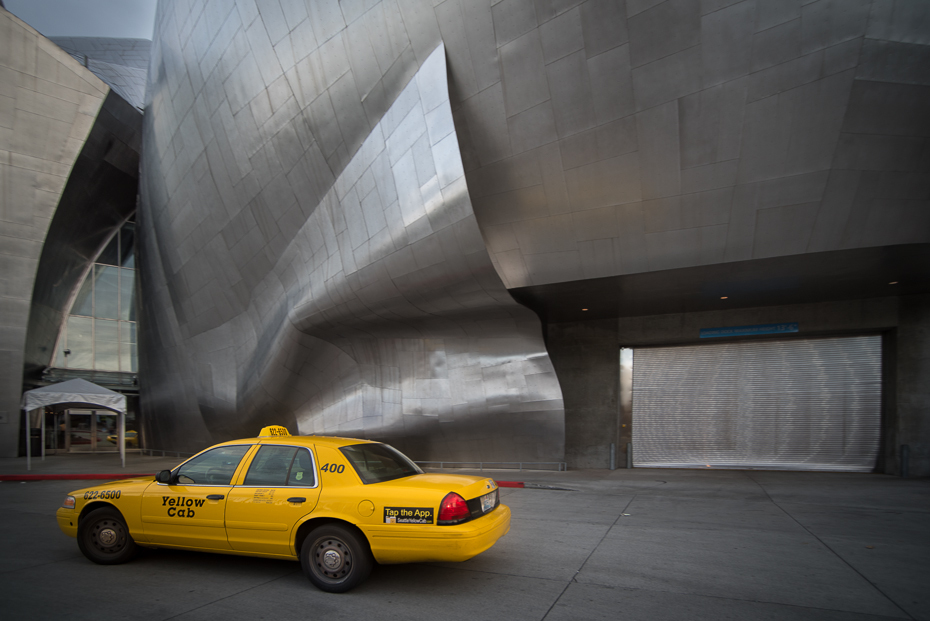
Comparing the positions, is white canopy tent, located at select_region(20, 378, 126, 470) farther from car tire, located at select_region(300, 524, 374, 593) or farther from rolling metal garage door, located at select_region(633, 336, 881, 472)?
rolling metal garage door, located at select_region(633, 336, 881, 472)

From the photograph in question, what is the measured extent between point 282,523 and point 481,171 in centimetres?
879

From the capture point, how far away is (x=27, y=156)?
69.6 feet

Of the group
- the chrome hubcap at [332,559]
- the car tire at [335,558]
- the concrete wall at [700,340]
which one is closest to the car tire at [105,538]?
the car tire at [335,558]

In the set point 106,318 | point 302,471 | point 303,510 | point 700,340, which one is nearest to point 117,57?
point 106,318

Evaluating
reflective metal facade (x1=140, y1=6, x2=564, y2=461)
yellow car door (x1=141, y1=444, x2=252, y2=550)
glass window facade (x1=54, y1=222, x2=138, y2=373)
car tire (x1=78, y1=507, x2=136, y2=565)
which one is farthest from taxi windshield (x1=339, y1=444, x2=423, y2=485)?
glass window facade (x1=54, y1=222, x2=138, y2=373)

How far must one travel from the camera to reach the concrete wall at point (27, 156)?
20422mm

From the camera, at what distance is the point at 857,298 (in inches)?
603

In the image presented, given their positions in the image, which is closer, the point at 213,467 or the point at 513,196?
the point at 213,467

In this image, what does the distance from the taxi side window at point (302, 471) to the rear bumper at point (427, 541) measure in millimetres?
750

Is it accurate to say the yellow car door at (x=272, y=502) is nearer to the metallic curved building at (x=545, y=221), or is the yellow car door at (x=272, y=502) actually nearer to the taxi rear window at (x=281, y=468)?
the taxi rear window at (x=281, y=468)

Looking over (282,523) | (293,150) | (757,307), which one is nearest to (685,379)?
(757,307)

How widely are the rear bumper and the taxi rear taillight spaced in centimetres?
5

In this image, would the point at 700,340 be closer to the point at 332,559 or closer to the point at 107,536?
the point at 332,559

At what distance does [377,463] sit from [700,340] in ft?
47.9
